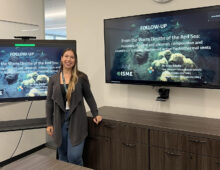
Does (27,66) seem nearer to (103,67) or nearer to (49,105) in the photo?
(49,105)

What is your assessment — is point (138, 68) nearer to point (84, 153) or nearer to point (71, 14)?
point (84, 153)

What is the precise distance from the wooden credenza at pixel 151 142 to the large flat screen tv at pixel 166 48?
39cm

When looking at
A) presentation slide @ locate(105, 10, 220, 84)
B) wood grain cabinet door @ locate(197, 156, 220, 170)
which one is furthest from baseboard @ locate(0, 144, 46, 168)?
wood grain cabinet door @ locate(197, 156, 220, 170)

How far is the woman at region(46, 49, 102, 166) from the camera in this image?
2189mm

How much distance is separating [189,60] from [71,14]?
1837 millimetres

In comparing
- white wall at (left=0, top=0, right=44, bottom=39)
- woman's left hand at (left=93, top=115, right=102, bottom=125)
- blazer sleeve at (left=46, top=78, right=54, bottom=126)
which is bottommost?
woman's left hand at (left=93, top=115, right=102, bottom=125)

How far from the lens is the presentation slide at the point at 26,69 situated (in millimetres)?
2469

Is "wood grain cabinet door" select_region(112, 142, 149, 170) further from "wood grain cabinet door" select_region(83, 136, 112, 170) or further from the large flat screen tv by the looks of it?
the large flat screen tv

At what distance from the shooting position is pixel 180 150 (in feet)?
6.36

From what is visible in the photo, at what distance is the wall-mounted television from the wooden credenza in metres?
0.72

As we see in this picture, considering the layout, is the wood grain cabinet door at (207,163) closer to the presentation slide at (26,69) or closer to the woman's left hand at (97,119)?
the woman's left hand at (97,119)

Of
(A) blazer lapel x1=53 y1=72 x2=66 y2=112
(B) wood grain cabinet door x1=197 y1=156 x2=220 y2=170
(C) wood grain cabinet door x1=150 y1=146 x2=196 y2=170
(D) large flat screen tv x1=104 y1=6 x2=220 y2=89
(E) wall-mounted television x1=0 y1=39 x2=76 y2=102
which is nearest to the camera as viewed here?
(B) wood grain cabinet door x1=197 y1=156 x2=220 y2=170

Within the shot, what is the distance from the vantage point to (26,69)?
2523mm

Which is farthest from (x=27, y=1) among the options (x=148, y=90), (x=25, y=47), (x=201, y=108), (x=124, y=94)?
(x=201, y=108)
